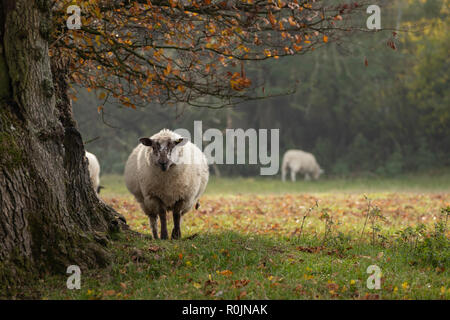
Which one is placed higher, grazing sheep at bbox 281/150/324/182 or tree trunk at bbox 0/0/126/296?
tree trunk at bbox 0/0/126/296

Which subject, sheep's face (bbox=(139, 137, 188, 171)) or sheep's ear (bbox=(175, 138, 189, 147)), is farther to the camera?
sheep's ear (bbox=(175, 138, 189, 147))

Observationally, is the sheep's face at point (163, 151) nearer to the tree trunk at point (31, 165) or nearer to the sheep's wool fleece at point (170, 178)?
the sheep's wool fleece at point (170, 178)

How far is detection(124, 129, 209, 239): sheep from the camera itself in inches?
350

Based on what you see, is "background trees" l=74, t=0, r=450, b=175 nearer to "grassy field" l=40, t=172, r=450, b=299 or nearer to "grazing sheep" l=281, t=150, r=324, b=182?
"grazing sheep" l=281, t=150, r=324, b=182

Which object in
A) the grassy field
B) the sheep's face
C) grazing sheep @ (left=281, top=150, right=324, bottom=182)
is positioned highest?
the sheep's face

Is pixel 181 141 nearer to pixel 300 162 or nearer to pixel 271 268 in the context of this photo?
pixel 271 268

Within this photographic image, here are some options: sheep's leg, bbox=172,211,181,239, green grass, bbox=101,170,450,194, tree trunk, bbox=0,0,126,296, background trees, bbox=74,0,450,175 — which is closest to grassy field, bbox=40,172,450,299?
tree trunk, bbox=0,0,126,296

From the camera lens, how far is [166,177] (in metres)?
9.12

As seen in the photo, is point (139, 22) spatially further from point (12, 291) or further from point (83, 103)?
point (83, 103)

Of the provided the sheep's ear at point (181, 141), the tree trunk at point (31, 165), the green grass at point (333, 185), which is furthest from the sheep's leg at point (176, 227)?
the green grass at point (333, 185)

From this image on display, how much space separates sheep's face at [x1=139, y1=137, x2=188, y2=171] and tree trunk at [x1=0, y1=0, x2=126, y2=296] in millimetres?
2438

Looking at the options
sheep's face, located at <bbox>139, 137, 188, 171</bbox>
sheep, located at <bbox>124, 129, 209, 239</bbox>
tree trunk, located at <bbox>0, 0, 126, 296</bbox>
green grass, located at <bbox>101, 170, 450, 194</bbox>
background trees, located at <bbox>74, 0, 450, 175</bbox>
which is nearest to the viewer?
tree trunk, located at <bbox>0, 0, 126, 296</bbox>

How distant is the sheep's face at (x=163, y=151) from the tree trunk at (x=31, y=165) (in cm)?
244

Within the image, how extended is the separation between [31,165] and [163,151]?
312cm
